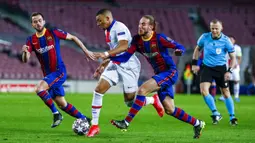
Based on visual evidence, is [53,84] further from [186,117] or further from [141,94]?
[186,117]

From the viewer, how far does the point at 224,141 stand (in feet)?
34.0

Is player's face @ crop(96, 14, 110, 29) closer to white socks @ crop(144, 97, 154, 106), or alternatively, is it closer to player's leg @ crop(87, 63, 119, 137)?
player's leg @ crop(87, 63, 119, 137)

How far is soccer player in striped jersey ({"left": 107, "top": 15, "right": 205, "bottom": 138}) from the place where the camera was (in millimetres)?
10953

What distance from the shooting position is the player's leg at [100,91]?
1115cm

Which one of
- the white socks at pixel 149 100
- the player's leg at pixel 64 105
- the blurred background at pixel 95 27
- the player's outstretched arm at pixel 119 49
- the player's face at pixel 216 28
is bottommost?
the blurred background at pixel 95 27

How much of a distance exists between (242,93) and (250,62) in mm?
2913

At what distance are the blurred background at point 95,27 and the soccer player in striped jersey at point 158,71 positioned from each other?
22172 millimetres

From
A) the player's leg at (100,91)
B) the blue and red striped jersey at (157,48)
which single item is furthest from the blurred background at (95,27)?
the blue and red striped jersey at (157,48)

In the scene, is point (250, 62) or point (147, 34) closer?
point (147, 34)

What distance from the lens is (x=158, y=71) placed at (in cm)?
1135

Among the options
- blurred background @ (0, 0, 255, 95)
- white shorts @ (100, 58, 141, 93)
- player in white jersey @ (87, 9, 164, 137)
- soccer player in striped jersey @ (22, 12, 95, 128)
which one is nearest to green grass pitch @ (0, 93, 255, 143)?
soccer player in striped jersey @ (22, 12, 95, 128)

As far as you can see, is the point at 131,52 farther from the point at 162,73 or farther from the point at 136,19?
the point at 136,19

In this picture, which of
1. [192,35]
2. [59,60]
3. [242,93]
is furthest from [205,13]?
[59,60]

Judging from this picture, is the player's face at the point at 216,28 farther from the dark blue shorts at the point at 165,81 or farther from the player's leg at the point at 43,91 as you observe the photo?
the player's leg at the point at 43,91
